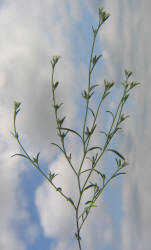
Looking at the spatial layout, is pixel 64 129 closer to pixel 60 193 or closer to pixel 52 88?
pixel 52 88

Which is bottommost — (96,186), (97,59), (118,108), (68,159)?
(96,186)

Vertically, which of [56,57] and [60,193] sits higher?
[56,57]

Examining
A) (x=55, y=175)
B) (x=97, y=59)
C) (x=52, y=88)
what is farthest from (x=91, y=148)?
(x=97, y=59)

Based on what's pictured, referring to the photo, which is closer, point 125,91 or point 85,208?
point 85,208

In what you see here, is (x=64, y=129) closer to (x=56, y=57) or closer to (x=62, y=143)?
(x=62, y=143)

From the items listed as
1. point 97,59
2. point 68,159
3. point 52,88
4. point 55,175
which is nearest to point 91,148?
point 68,159

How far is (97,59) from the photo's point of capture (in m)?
3.54

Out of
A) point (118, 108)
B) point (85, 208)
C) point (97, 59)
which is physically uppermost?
point (97, 59)

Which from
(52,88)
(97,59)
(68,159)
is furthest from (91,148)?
(97,59)

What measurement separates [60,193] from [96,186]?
428 mm

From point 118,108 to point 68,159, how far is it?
0.90 meters

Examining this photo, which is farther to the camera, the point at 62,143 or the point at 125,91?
the point at 125,91

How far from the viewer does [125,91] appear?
3.75 metres

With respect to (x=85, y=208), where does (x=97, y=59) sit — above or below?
above
